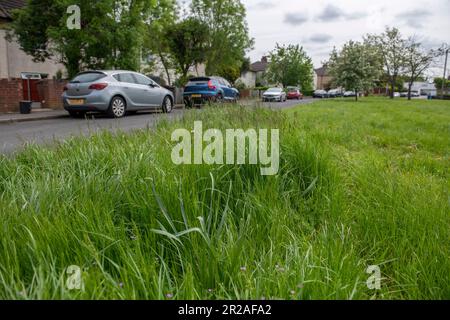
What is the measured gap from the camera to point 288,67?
204ft

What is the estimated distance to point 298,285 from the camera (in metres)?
1.41

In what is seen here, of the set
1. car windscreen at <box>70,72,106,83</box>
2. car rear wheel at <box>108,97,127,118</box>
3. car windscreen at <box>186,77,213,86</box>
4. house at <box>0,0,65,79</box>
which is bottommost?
car rear wheel at <box>108,97,127,118</box>

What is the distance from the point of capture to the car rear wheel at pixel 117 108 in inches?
431

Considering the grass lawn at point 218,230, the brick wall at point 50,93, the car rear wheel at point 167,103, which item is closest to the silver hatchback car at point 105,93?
the car rear wheel at point 167,103

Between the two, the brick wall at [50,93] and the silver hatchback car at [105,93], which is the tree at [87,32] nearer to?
the brick wall at [50,93]

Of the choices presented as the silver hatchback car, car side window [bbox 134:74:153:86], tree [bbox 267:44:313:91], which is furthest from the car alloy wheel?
tree [bbox 267:44:313:91]

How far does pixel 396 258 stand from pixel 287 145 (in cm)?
161

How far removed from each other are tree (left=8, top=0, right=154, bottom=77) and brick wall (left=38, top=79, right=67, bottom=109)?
0.89 meters

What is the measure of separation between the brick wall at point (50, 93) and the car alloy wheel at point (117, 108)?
5.06m

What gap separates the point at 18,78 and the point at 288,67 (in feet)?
177

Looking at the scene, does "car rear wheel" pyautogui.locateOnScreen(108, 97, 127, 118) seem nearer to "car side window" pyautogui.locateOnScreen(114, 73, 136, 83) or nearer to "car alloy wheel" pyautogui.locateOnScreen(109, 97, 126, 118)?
"car alloy wheel" pyautogui.locateOnScreen(109, 97, 126, 118)

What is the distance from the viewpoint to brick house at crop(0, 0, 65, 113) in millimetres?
12750

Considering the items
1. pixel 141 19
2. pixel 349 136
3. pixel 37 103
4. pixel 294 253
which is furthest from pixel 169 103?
pixel 294 253
